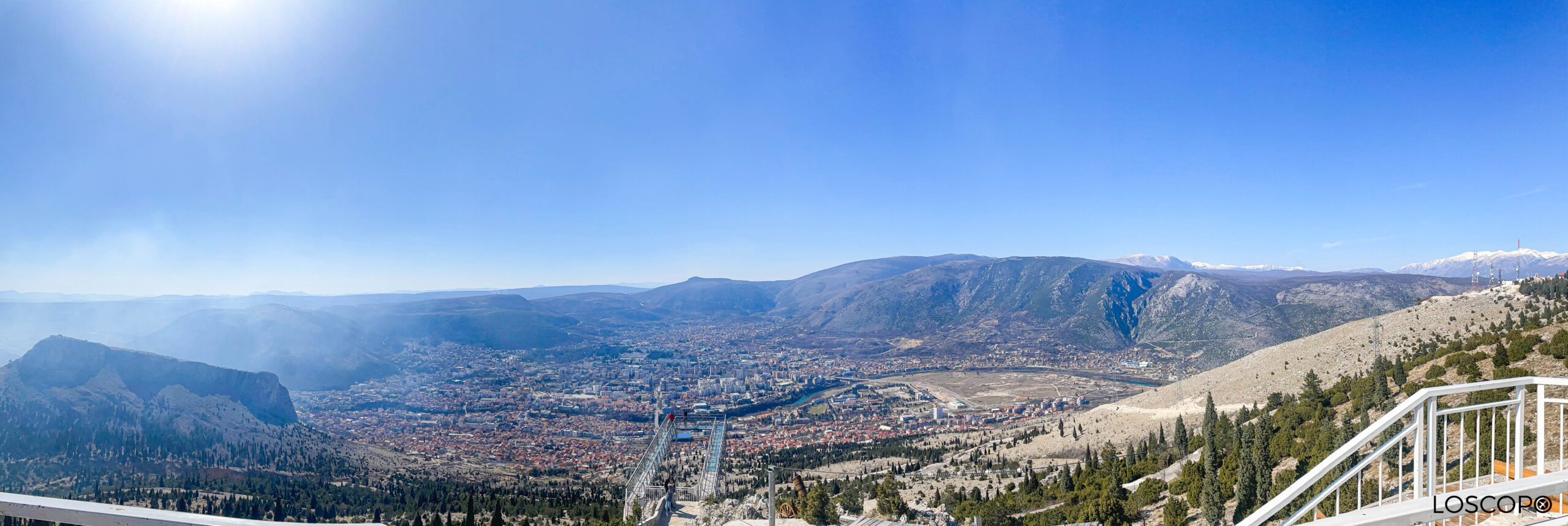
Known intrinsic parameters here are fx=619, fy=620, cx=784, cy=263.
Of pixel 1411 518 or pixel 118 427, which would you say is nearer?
pixel 1411 518

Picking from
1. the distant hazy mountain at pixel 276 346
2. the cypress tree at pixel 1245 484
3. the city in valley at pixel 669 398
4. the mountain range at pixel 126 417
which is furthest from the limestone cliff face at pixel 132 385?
the cypress tree at pixel 1245 484

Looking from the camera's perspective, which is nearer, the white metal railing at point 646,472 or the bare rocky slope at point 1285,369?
the white metal railing at point 646,472

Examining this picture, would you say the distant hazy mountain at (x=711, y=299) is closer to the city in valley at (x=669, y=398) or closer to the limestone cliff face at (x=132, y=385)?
the city in valley at (x=669, y=398)

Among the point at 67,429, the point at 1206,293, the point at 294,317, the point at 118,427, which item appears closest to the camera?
the point at 67,429

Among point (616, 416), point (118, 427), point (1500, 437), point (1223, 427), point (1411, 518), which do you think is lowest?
point (616, 416)

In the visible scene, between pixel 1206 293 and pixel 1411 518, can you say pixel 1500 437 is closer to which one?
pixel 1411 518

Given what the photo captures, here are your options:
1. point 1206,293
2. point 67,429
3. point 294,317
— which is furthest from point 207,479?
point 1206,293

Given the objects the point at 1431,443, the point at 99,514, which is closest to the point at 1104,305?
the point at 1431,443

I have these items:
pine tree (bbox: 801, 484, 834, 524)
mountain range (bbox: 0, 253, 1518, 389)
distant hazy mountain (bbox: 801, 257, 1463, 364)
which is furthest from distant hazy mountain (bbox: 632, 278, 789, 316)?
pine tree (bbox: 801, 484, 834, 524)
